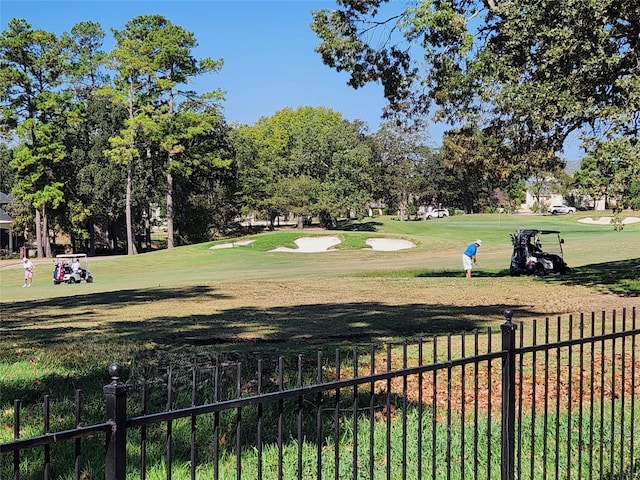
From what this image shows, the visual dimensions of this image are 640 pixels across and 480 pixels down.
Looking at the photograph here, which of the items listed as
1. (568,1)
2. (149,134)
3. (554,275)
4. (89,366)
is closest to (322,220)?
(149,134)

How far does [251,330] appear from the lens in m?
13.5

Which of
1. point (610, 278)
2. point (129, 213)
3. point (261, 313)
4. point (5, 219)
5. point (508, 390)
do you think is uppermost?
point (129, 213)

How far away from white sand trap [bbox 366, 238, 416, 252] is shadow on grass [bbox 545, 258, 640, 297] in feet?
68.7

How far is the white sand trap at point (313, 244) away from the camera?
5041 cm

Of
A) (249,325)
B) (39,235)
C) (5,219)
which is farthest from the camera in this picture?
(5,219)

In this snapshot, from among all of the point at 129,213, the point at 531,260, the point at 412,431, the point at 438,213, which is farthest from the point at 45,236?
the point at 412,431

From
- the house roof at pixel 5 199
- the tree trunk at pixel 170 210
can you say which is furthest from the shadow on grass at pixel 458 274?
the house roof at pixel 5 199

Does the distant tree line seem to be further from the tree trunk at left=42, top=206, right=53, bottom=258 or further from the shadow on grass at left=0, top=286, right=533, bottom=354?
the shadow on grass at left=0, top=286, right=533, bottom=354

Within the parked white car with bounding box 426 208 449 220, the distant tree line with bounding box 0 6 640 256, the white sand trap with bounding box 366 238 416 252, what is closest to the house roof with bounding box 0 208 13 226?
the distant tree line with bounding box 0 6 640 256

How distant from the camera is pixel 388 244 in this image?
164ft

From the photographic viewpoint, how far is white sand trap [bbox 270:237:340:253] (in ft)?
165

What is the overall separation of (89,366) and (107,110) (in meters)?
57.0

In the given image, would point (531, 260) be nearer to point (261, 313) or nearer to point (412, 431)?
point (261, 313)

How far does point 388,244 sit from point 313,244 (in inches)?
215
